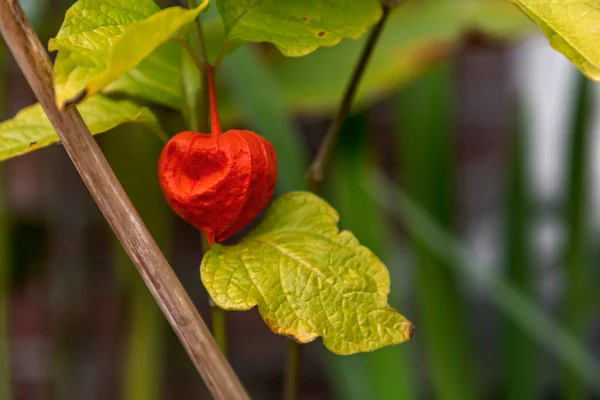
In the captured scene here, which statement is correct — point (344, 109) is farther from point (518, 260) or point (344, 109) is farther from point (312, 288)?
point (518, 260)

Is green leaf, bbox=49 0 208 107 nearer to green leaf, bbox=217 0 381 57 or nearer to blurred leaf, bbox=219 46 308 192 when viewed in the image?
green leaf, bbox=217 0 381 57

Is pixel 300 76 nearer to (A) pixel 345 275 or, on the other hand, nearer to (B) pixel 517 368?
(B) pixel 517 368

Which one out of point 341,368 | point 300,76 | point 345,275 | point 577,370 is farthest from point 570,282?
point 345,275

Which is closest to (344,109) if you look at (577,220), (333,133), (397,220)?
(333,133)

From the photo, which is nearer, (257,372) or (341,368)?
(341,368)

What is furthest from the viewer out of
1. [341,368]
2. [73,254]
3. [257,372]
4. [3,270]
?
[257,372]
